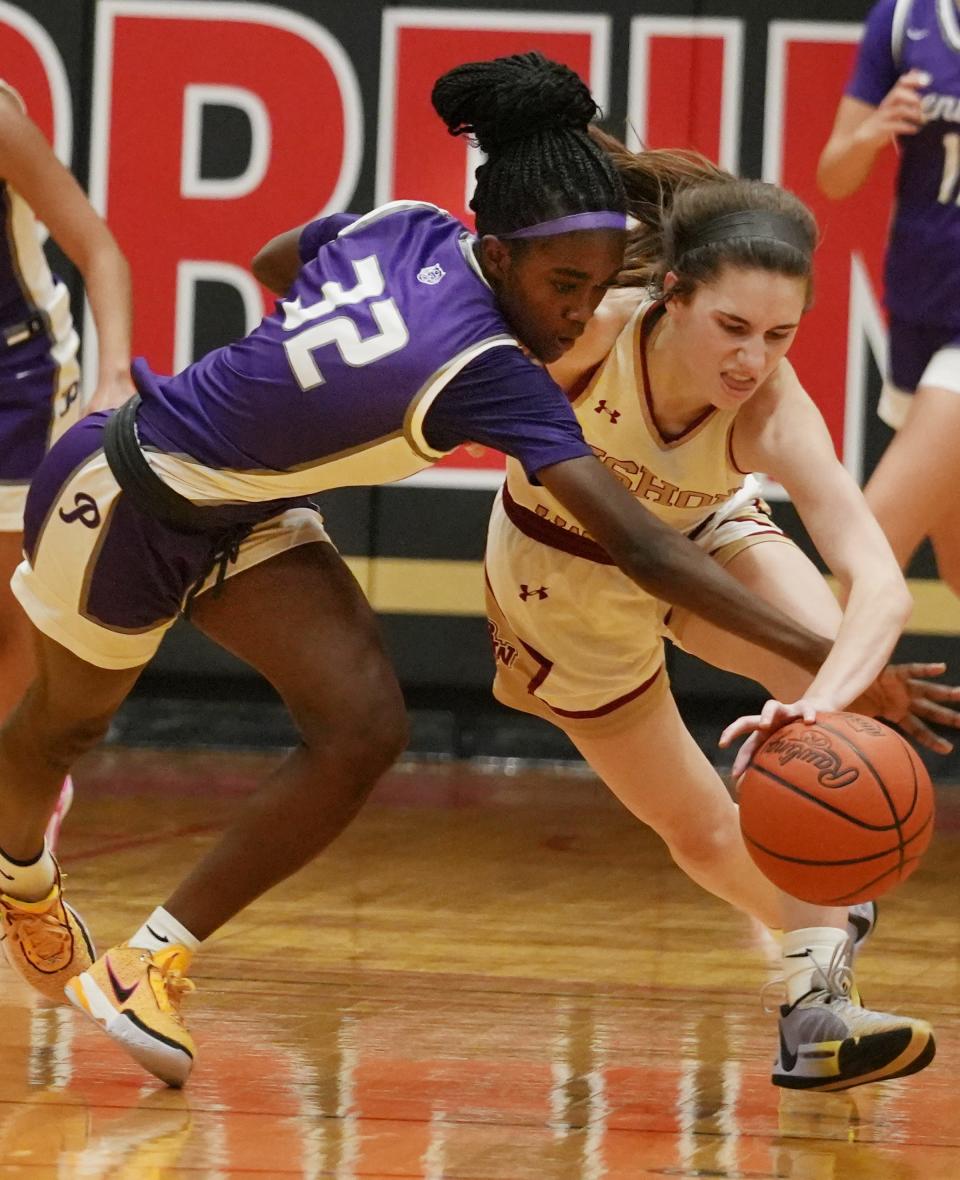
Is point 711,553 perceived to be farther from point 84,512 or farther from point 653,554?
point 84,512

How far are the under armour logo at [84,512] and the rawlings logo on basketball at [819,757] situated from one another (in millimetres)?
1178

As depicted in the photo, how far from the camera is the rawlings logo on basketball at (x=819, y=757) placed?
3.01m

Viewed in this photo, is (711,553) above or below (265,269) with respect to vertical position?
below

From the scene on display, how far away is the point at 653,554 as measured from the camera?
3037 mm

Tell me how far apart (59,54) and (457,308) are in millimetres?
4804

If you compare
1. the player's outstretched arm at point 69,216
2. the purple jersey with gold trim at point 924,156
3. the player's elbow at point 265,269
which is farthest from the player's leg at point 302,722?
the purple jersey with gold trim at point 924,156

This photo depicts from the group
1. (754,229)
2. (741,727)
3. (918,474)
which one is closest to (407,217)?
(754,229)

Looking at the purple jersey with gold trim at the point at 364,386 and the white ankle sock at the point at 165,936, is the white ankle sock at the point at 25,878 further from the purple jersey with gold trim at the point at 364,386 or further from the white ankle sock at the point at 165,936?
the purple jersey with gold trim at the point at 364,386

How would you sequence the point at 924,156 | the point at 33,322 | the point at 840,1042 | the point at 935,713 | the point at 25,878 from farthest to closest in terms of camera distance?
the point at 924,156 < the point at 33,322 < the point at 25,878 < the point at 840,1042 < the point at 935,713

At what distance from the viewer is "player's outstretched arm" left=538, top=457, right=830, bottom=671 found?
303 cm

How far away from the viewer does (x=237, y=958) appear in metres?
4.30

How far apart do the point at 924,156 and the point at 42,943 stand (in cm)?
290

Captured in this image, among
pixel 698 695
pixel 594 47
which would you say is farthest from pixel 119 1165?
pixel 594 47

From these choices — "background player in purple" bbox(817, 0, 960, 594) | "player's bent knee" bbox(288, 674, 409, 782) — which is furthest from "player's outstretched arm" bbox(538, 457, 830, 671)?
"background player in purple" bbox(817, 0, 960, 594)
